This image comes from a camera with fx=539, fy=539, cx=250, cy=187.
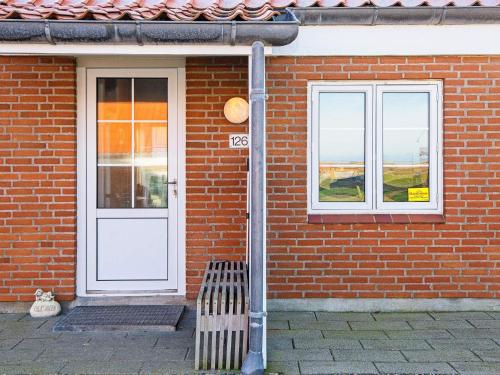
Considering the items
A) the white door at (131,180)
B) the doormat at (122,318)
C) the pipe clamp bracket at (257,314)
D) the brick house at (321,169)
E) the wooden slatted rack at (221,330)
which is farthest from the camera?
the white door at (131,180)

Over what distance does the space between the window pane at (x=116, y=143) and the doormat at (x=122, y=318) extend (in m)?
1.69

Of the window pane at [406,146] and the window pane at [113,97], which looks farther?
the window pane at [113,97]

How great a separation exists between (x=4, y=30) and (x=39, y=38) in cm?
27

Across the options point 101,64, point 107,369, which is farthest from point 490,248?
point 101,64

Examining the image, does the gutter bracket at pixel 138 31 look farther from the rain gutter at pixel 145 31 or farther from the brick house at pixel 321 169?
the brick house at pixel 321 169

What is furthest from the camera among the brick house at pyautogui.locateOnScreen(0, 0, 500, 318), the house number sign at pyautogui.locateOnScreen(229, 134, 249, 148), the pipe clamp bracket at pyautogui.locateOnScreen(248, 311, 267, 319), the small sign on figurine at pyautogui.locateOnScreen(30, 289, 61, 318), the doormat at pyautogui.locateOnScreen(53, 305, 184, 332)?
the house number sign at pyautogui.locateOnScreen(229, 134, 249, 148)

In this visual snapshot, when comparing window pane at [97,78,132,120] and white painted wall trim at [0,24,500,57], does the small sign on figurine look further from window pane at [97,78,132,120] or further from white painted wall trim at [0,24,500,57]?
white painted wall trim at [0,24,500,57]

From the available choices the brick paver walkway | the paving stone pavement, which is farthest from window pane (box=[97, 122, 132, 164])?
the brick paver walkway

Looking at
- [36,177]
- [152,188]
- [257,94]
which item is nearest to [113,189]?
[152,188]

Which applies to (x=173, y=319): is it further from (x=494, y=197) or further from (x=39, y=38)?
(x=494, y=197)

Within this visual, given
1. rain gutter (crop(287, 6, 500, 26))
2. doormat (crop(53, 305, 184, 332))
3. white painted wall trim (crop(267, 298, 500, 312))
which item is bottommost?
doormat (crop(53, 305, 184, 332))

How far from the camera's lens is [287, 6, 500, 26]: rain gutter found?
5.51 m

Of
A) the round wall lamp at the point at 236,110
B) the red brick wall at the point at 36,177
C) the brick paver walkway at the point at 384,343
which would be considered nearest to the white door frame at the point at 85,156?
the red brick wall at the point at 36,177

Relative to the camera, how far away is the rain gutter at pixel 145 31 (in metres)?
4.35
